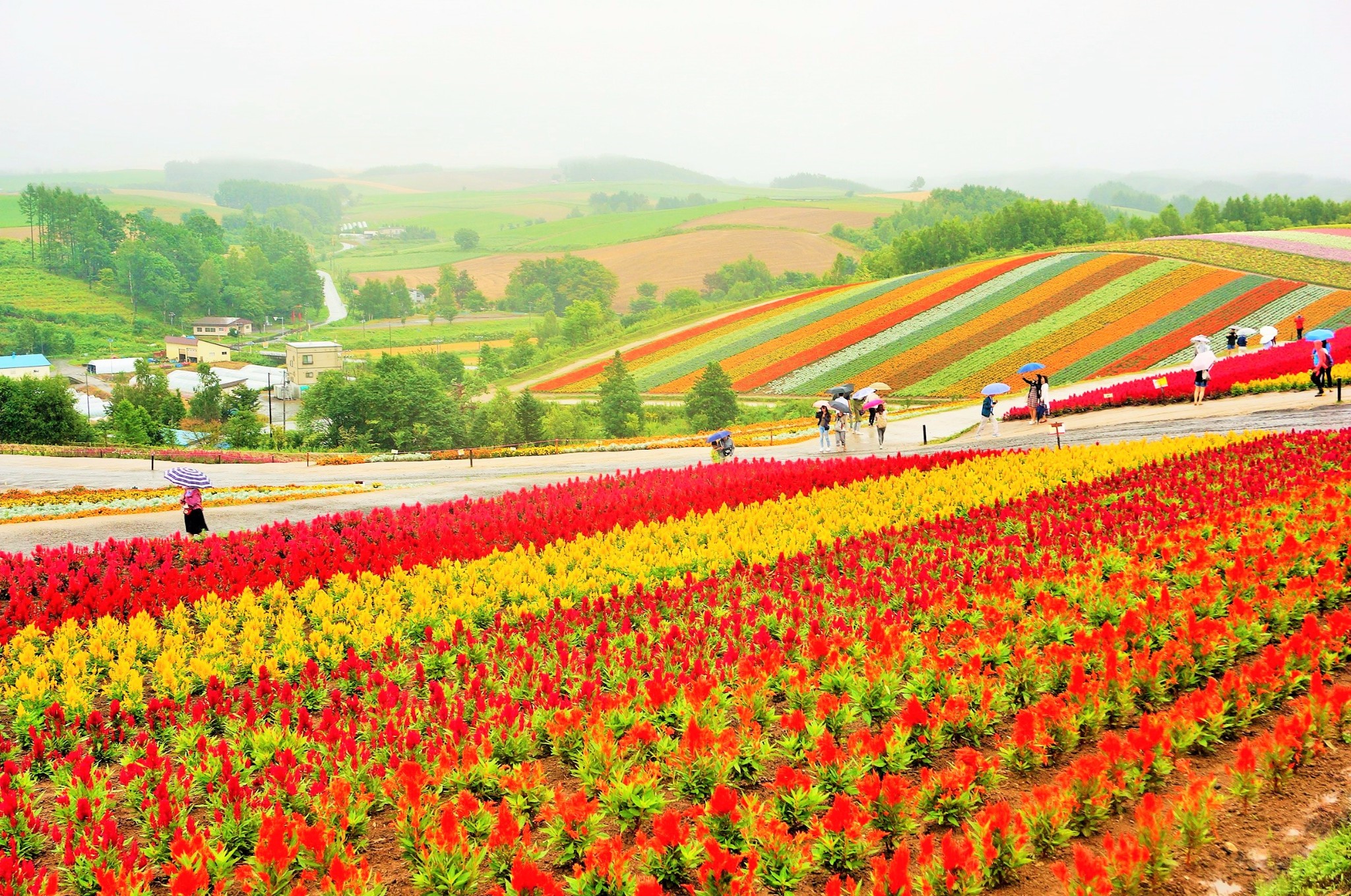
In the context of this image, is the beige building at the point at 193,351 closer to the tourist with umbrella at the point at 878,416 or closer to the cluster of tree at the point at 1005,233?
the cluster of tree at the point at 1005,233

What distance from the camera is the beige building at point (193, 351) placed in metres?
125

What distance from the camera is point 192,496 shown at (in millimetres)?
16609

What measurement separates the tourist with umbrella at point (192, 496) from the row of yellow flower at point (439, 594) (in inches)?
209

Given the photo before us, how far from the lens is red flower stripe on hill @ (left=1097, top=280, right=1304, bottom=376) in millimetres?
50812

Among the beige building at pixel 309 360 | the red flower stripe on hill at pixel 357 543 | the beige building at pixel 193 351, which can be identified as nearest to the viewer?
the red flower stripe on hill at pixel 357 543

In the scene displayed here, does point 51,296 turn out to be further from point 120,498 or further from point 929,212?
point 929,212

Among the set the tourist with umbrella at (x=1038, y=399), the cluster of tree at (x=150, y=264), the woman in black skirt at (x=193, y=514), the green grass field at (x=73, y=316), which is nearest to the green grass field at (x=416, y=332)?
the cluster of tree at (x=150, y=264)

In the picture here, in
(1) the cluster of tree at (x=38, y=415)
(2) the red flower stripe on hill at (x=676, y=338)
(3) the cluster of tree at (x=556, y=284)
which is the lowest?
(1) the cluster of tree at (x=38, y=415)

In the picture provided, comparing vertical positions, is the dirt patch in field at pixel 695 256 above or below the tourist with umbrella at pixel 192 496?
above

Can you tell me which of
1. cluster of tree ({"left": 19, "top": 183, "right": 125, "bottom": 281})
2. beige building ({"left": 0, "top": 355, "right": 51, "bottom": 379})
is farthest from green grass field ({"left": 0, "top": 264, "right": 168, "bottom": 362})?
beige building ({"left": 0, "top": 355, "right": 51, "bottom": 379})

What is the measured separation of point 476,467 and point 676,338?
52.6 meters

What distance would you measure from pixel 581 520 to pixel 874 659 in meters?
7.30

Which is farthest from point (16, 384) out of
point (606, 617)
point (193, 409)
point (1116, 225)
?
point (1116, 225)

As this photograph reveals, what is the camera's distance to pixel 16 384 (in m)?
49.8
